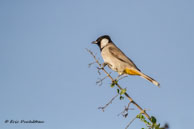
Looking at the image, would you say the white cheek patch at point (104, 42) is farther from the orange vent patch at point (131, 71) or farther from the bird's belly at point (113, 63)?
the orange vent patch at point (131, 71)

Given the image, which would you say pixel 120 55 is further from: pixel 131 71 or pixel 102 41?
pixel 102 41

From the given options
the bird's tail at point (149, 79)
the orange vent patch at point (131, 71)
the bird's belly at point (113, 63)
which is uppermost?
the bird's belly at point (113, 63)

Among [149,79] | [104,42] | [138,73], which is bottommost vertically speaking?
[149,79]

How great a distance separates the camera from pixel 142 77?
218 inches

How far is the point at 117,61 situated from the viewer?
6.52m

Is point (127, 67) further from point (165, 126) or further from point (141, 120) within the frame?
point (165, 126)

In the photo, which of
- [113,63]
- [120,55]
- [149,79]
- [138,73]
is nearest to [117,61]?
[113,63]

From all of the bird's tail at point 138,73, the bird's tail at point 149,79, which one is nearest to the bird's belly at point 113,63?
the bird's tail at point 138,73

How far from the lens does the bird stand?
5964 mm

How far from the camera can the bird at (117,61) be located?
596cm

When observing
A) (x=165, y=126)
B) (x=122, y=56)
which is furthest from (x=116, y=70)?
(x=165, y=126)

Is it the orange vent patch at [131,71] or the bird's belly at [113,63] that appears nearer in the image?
the orange vent patch at [131,71]

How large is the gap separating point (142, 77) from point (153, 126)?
2.89m

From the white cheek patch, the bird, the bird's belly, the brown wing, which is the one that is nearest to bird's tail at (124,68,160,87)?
the bird
